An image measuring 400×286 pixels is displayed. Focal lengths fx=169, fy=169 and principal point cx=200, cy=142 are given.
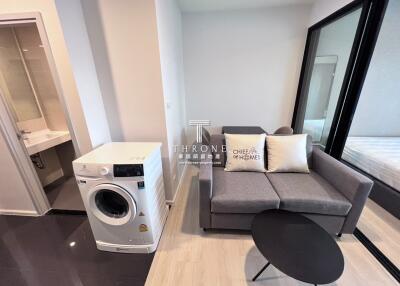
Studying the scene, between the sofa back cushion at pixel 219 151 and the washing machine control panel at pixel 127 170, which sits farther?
the sofa back cushion at pixel 219 151

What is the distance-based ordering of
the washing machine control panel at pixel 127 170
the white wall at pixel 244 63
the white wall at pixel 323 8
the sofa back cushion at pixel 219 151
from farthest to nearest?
the white wall at pixel 244 63 → the sofa back cushion at pixel 219 151 → the white wall at pixel 323 8 → the washing machine control panel at pixel 127 170

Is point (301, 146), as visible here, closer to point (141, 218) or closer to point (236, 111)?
point (236, 111)

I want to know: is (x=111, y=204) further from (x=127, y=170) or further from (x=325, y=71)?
(x=325, y=71)

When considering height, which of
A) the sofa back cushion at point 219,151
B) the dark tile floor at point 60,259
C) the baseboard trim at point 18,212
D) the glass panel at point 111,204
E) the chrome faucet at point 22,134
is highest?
the chrome faucet at point 22,134

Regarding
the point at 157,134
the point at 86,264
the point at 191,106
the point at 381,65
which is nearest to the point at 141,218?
the point at 86,264

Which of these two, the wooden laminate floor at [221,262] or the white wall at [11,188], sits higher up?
the white wall at [11,188]

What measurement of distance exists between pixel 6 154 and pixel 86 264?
4.68ft

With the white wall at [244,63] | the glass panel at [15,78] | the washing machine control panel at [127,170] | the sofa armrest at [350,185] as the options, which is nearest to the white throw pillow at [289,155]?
the sofa armrest at [350,185]

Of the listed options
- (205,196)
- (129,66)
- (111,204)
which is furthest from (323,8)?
(111,204)

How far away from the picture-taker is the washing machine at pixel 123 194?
131 cm

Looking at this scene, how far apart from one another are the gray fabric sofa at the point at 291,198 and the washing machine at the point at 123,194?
47 centimetres

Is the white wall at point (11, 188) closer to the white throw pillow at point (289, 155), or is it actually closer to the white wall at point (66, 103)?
the white wall at point (66, 103)

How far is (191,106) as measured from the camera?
3295mm

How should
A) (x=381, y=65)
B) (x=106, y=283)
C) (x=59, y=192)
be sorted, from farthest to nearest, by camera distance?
(x=59, y=192) → (x=381, y=65) → (x=106, y=283)
